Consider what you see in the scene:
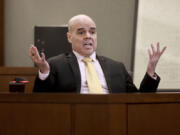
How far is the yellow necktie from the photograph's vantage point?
72.6 inches

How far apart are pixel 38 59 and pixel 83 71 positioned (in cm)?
47

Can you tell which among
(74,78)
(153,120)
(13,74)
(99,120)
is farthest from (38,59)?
(13,74)

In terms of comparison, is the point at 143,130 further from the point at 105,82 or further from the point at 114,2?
the point at 114,2

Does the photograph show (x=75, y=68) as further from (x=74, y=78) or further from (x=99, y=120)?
(x=99, y=120)

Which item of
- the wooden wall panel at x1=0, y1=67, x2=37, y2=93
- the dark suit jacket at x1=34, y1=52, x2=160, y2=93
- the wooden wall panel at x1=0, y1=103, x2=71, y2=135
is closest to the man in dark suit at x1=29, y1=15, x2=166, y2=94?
the dark suit jacket at x1=34, y1=52, x2=160, y2=93

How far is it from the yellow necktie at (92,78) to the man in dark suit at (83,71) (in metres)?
0.02

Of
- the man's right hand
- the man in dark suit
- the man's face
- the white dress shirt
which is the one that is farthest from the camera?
the man's face

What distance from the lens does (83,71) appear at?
6.48ft

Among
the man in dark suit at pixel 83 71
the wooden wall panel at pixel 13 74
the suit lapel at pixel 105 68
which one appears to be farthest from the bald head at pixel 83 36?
the wooden wall panel at pixel 13 74

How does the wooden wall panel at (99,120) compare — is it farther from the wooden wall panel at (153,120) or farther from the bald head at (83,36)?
the bald head at (83,36)

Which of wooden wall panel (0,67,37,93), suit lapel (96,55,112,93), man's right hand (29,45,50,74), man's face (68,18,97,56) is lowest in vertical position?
wooden wall panel (0,67,37,93)

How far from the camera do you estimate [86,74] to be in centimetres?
194

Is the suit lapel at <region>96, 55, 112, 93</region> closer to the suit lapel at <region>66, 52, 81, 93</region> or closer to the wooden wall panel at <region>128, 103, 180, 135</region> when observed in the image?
the suit lapel at <region>66, 52, 81, 93</region>

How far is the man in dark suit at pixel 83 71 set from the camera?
5.83 ft
